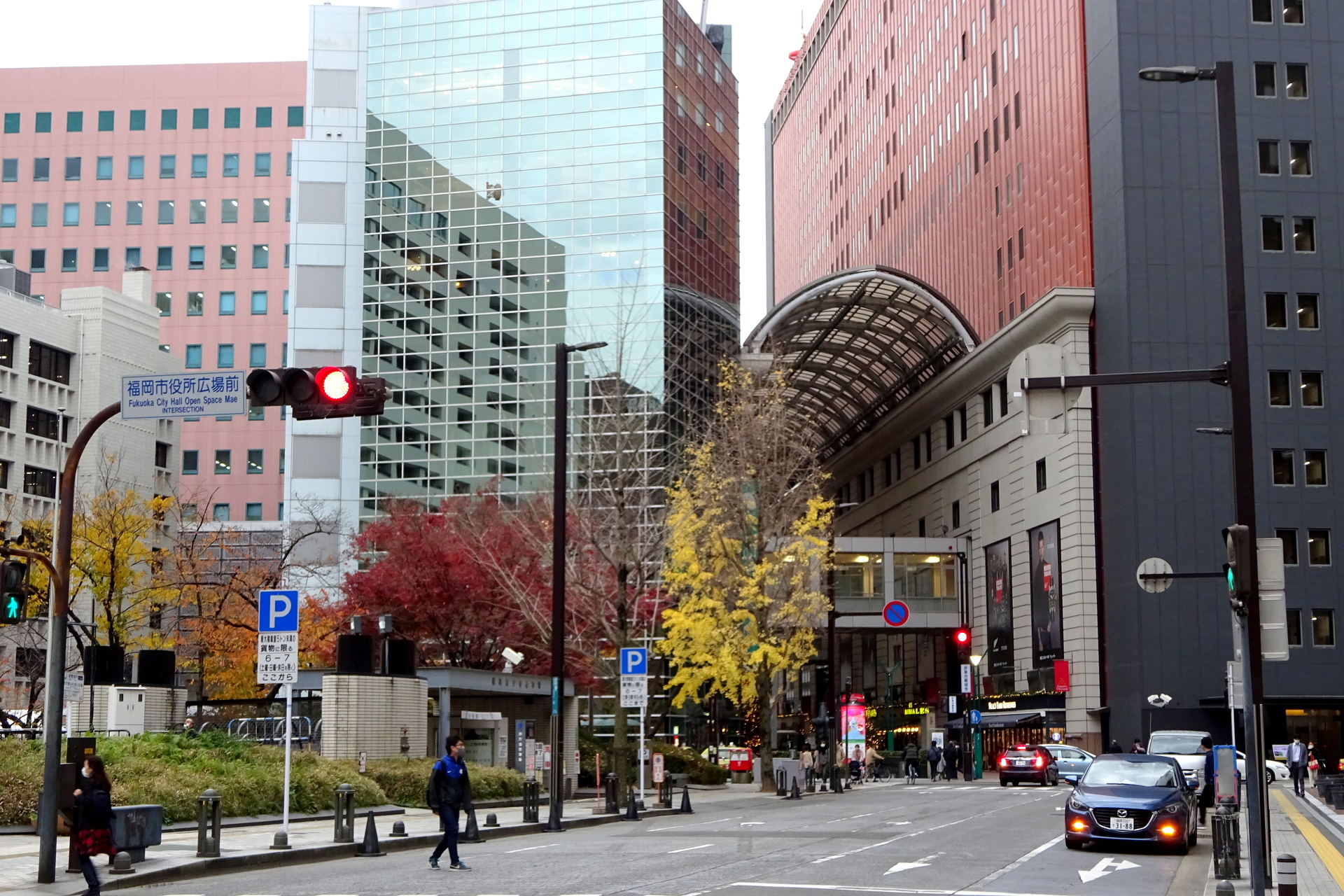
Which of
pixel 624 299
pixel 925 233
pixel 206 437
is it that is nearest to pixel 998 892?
pixel 624 299

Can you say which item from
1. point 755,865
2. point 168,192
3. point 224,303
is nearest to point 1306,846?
point 755,865

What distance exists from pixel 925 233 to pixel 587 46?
2147cm

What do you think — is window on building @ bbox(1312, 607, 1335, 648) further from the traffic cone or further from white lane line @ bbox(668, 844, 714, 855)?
the traffic cone

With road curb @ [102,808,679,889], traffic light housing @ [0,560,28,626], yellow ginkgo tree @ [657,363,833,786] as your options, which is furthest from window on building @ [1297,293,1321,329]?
traffic light housing @ [0,560,28,626]

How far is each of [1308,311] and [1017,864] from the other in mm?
46842

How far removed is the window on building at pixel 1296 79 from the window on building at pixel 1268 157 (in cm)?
222

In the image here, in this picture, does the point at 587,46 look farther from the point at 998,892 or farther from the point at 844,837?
the point at 998,892

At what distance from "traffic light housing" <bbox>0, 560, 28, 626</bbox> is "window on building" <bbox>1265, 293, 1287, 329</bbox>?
54.1 m

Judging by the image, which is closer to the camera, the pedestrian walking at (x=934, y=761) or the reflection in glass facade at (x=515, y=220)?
the pedestrian walking at (x=934, y=761)

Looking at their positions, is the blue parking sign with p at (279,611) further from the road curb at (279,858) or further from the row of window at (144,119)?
the row of window at (144,119)

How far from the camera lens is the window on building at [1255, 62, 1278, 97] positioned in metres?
63.1

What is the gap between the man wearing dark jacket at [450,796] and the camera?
2002 centimetres

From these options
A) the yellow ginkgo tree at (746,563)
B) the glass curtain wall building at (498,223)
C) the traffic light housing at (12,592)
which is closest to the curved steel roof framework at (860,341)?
the glass curtain wall building at (498,223)

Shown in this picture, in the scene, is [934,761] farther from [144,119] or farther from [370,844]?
[144,119]
